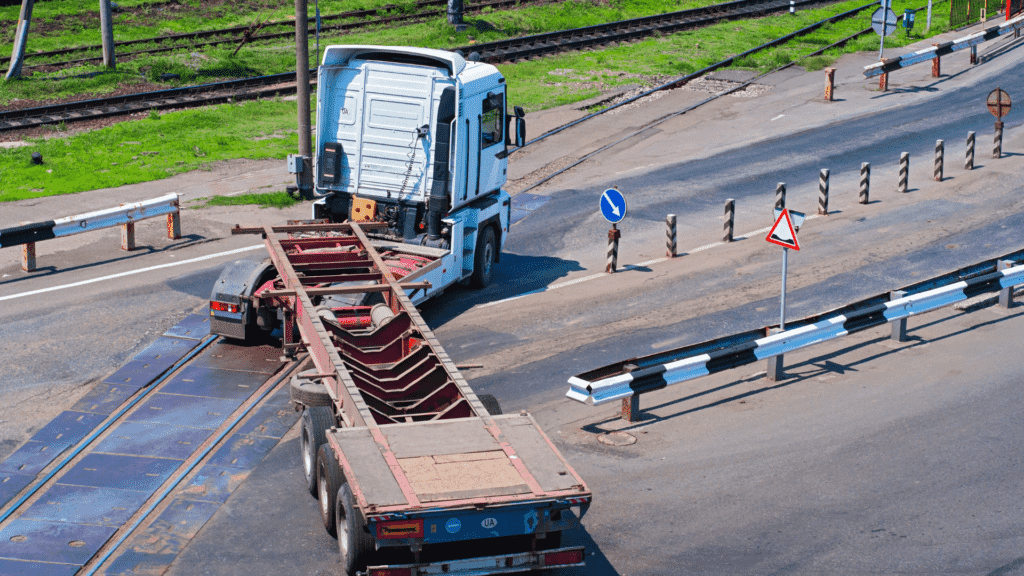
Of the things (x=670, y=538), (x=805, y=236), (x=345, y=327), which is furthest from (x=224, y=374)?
(x=805, y=236)

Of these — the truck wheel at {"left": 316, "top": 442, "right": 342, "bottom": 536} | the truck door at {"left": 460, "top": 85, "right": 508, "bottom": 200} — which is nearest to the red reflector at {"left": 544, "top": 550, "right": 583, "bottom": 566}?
the truck wheel at {"left": 316, "top": 442, "right": 342, "bottom": 536}

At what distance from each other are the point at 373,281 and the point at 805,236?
34.7 ft

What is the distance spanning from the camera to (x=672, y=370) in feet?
46.5

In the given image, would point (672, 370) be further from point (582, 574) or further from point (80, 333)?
point (80, 333)

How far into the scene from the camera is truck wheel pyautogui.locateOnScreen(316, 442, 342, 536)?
35.5ft

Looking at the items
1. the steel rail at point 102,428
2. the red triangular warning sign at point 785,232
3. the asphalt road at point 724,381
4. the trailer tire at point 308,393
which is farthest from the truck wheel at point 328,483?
the red triangular warning sign at point 785,232

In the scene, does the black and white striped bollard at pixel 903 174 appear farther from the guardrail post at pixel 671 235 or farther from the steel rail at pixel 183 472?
the steel rail at pixel 183 472

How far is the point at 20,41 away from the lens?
32781mm

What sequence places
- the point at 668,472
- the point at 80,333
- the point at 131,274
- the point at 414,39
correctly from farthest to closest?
the point at 414,39
the point at 131,274
the point at 80,333
the point at 668,472

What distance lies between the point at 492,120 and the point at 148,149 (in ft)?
40.5

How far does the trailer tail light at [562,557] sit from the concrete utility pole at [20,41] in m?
28.4

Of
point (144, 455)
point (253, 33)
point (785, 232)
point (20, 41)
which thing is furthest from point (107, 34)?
point (785, 232)

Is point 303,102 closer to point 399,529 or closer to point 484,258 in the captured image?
point 484,258

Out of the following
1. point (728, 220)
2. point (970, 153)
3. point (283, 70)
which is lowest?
point (728, 220)
